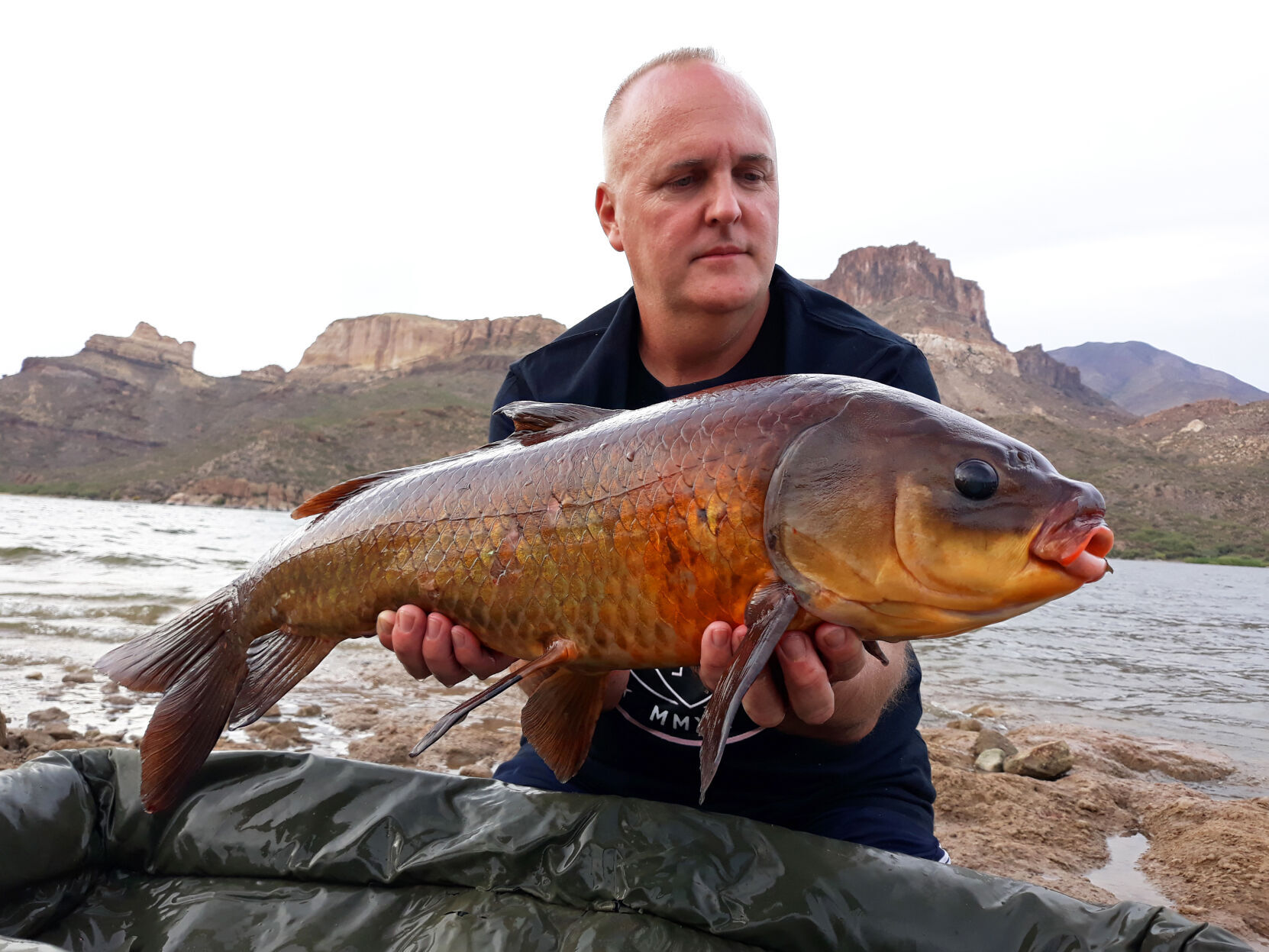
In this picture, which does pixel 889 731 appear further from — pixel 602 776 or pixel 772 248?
pixel 772 248

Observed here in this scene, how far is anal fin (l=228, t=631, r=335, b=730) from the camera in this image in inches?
97.5

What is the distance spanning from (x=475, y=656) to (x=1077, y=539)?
4.92ft

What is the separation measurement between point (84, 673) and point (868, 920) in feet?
24.1

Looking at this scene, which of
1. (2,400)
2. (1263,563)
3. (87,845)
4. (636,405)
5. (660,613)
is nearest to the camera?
(660,613)

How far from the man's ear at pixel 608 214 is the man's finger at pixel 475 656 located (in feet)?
5.47

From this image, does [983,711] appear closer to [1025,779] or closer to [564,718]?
[1025,779]

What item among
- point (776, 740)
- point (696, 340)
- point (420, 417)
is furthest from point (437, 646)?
point (420, 417)

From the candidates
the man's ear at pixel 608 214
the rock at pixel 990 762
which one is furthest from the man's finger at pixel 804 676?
the rock at pixel 990 762

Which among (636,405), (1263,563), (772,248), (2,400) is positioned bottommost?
(1263,563)

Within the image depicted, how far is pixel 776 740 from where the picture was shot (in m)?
2.71

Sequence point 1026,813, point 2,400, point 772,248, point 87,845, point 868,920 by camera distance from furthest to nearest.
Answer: point 2,400, point 1026,813, point 772,248, point 87,845, point 868,920

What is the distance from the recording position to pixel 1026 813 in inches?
166

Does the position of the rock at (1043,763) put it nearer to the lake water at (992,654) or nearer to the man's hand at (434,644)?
the lake water at (992,654)

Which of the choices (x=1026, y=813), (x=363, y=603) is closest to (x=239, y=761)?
(x=363, y=603)
